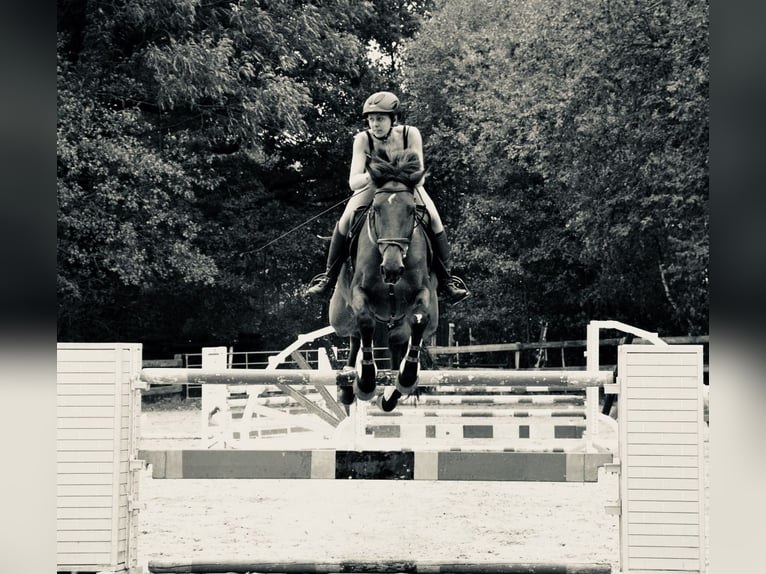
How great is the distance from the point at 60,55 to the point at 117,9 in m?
1.53

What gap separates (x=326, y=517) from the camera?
8.18 m

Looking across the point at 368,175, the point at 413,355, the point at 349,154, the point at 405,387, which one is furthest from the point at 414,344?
the point at 349,154

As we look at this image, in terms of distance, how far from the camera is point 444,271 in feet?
17.3

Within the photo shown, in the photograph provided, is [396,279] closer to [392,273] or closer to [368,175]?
[392,273]

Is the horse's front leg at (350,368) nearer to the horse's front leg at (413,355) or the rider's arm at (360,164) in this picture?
the horse's front leg at (413,355)

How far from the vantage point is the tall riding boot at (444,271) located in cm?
519

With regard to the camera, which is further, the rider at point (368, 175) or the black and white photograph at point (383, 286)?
the rider at point (368, 175)

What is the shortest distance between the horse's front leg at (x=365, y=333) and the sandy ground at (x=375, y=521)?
104 centimetres

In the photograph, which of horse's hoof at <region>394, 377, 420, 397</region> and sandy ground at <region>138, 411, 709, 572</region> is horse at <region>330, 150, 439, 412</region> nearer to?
horse's hoof at <region>394, 377, 420, 397</region>

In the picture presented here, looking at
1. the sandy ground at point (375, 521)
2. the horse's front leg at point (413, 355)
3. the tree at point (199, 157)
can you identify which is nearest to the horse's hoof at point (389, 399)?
the horse's front leg at point (413, 355)

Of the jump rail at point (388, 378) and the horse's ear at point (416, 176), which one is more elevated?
the horse's ear at point (416, 176)

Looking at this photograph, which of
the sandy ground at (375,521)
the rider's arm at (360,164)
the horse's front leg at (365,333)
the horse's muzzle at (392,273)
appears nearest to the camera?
the horse's muzzle at (392,273)
